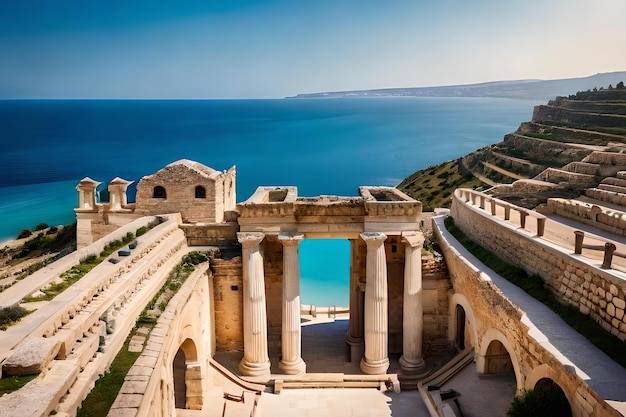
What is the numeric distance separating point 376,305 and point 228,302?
14.6ft

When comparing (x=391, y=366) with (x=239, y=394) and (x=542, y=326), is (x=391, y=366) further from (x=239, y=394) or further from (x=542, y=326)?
(x=542, y=326)

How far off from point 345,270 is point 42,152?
10846cm

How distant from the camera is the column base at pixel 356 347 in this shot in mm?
16422

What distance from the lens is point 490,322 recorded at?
1188 centimetres

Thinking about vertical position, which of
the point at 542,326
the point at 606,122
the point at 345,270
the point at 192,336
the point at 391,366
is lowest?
the point at 345,270

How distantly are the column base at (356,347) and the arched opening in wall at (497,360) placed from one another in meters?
4.88

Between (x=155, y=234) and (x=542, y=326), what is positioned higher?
(x=155, y=234)

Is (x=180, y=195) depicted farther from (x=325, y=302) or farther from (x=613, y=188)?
(x=613, y=188)

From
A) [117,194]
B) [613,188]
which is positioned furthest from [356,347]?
[613,188]

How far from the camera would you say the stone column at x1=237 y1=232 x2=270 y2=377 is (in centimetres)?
1373

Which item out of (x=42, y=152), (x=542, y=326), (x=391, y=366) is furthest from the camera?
(x=42, y=152)

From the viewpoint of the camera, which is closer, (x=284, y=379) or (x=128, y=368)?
(x=128, y=368)

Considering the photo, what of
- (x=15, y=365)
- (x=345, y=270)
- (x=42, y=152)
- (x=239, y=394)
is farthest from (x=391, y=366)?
(x=42, y=152)

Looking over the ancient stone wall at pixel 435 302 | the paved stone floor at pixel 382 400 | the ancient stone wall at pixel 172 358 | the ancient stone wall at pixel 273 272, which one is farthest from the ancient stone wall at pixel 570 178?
the ancient stone wall at pixel 172 358
